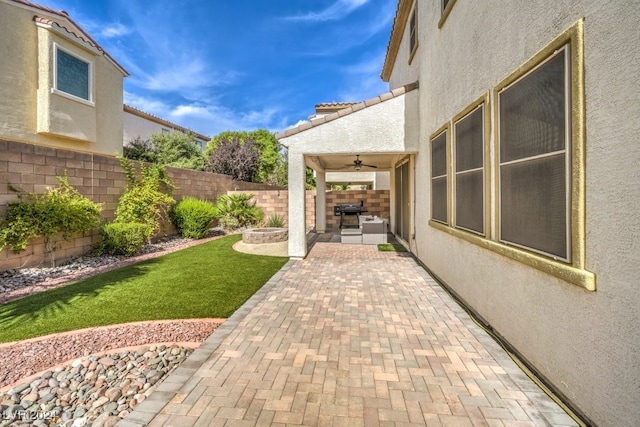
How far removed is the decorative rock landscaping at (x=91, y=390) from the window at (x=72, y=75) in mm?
17732

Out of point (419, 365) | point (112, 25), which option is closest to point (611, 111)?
point (419, 365)

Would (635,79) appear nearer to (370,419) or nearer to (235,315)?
(370,419)

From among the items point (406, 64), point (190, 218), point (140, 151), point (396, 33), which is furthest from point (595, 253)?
point (140, 151)

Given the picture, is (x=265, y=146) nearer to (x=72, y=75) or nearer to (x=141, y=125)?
(x=141, y=125)

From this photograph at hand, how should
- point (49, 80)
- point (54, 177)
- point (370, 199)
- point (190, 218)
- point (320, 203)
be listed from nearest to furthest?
point (54, 177) < point (49, 80) < point (190, 218) < point (320, 203) < point (370, 199)

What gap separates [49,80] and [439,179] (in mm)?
19389

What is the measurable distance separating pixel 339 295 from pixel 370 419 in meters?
4.21

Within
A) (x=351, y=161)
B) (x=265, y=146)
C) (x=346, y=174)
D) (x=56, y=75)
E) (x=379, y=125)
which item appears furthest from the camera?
(x=265, y=146)

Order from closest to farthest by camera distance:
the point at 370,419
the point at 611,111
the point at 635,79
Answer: the point at 635,79 → the point at 611,111 → the point at 370,419

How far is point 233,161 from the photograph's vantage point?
33656 millimetres

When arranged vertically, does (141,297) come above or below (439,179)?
below

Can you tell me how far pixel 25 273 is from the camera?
8.95 metres

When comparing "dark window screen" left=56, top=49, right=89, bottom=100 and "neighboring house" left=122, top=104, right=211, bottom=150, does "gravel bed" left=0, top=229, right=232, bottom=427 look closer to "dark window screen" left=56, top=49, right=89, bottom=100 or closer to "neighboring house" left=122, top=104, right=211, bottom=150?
"dark window screen" left=56, top=49, right=89, bottom=100

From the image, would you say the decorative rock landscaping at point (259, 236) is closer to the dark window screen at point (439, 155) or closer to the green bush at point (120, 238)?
the green bush at point (120, 238)
